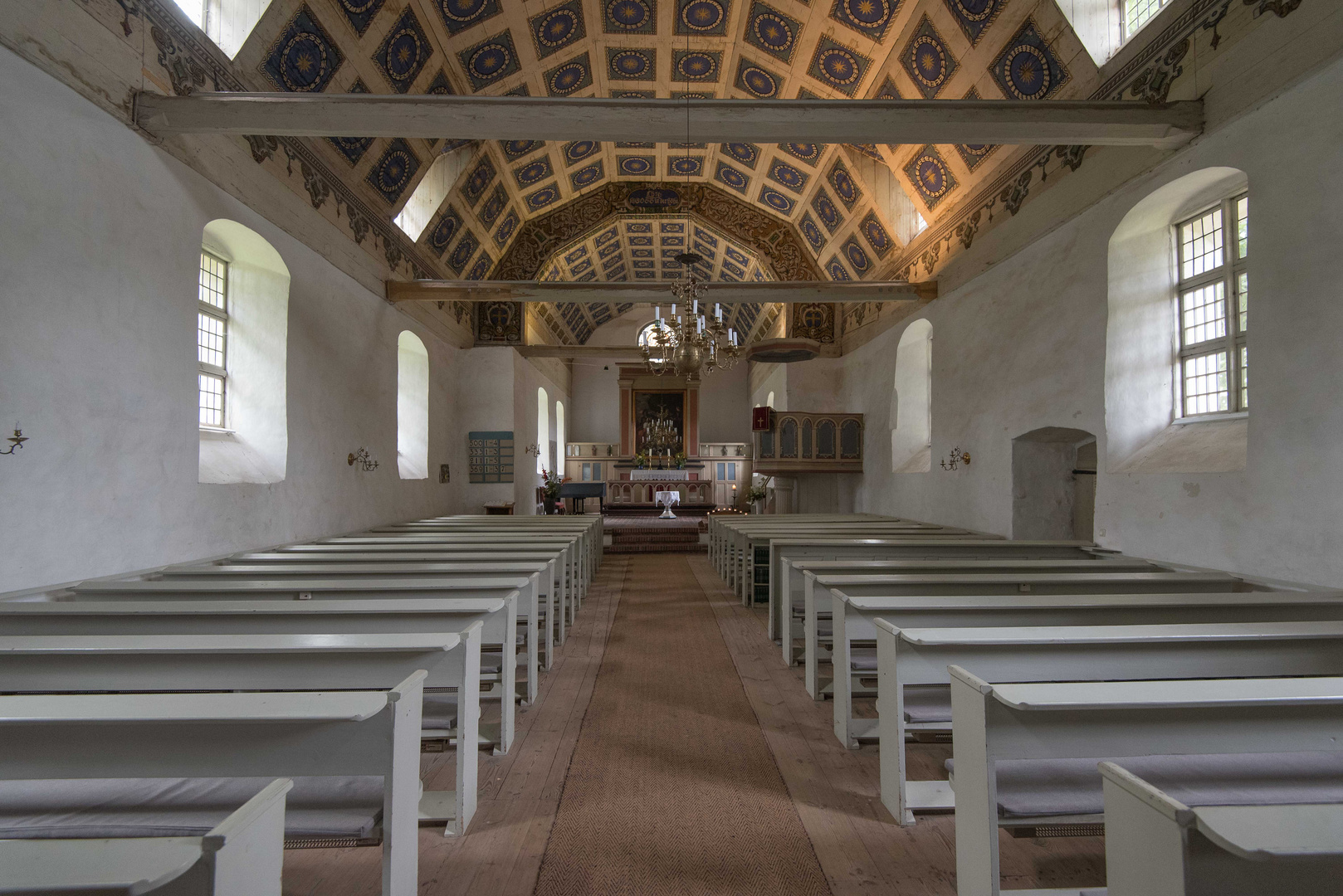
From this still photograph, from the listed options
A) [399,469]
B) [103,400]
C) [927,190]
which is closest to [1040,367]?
[927,190]

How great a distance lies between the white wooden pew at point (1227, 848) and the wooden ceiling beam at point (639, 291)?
8146 mm

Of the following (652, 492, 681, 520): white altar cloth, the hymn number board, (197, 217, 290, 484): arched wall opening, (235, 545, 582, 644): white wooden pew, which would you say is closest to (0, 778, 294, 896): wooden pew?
(235, 545, 582, 644): white wooden pew

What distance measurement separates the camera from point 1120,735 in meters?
1.61

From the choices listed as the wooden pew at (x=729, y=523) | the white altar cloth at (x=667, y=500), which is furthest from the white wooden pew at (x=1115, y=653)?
the white altar cloth at (x=667, y=500)

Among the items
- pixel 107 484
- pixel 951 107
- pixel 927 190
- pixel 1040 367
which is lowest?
pixel 107 484

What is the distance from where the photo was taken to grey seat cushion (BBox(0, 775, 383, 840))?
5.09ft

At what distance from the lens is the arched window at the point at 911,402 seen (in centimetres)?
1005

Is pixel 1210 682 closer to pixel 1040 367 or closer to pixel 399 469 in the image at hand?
pixel 1040 367

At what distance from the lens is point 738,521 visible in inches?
333

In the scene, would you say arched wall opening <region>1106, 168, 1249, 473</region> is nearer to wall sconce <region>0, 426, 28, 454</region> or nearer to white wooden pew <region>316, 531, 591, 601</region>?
white wooden pew <region>316, 531, 591, 601</region>

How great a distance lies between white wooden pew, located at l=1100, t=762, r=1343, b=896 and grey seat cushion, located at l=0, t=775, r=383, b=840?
1.65m

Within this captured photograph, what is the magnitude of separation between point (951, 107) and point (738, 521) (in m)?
5.05

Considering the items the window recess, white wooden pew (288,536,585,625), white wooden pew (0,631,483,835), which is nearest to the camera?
white wooden pew (0,631,483,835)

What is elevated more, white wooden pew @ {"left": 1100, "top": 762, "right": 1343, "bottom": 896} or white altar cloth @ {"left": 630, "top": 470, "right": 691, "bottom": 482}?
white altar cloth @ {"left": 630, "top": 470, "right": 691, "bottom": 482}
